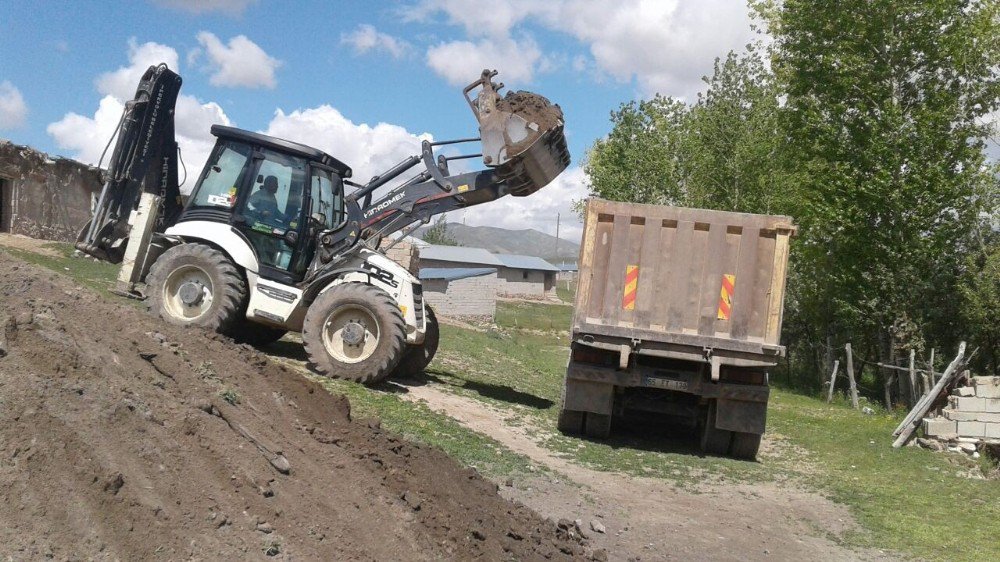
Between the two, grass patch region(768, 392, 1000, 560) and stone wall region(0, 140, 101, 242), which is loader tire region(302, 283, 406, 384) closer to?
grass patch region(768, 392, 1000, 560)

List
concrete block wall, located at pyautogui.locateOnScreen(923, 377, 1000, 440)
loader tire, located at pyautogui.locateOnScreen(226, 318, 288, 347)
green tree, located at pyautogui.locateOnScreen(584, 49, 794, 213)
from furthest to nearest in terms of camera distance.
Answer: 1. green tree, located at pyautogui.locateOnScreen(584, 49, 794, 213)
2. concrete block wall, located at pyautogui.locateOnScreen(923, 377, 1000, 440)
3. loader tire, located at pyautogui.locateOnScreen(226, 318, 288, 347)

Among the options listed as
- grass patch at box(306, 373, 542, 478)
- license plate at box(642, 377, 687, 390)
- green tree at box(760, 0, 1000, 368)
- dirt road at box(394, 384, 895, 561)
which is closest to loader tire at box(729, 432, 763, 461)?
license plate at box(642, 377, 687, 390)

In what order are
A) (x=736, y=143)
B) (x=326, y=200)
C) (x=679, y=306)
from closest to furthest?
(x=679, y=306)
(x=326, y=200)
(x=736, y=143)

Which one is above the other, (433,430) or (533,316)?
(533,316)

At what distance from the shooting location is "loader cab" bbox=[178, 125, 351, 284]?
1190cm

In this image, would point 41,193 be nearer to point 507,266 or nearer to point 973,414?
point 973,414

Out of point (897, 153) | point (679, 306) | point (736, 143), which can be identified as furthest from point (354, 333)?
point (736, 143)

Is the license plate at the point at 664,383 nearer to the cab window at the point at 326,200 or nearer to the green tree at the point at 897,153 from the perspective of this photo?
the cab window at the point at 326,200

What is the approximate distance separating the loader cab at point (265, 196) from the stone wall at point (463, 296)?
95.2 feet

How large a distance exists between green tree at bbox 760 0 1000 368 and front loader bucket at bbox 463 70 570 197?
14486mm

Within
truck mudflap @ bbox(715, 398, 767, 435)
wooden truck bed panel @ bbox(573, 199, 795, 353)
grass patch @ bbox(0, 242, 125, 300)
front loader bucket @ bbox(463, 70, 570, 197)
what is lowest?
truck mudflap @ bbox(715, 398, 767, 435)

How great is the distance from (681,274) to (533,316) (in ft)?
140

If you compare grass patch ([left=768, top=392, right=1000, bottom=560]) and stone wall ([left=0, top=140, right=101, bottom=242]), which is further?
stone wall ([left=0, top=140, right=101, bottom=242])

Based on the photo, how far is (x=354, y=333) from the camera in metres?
11.5
